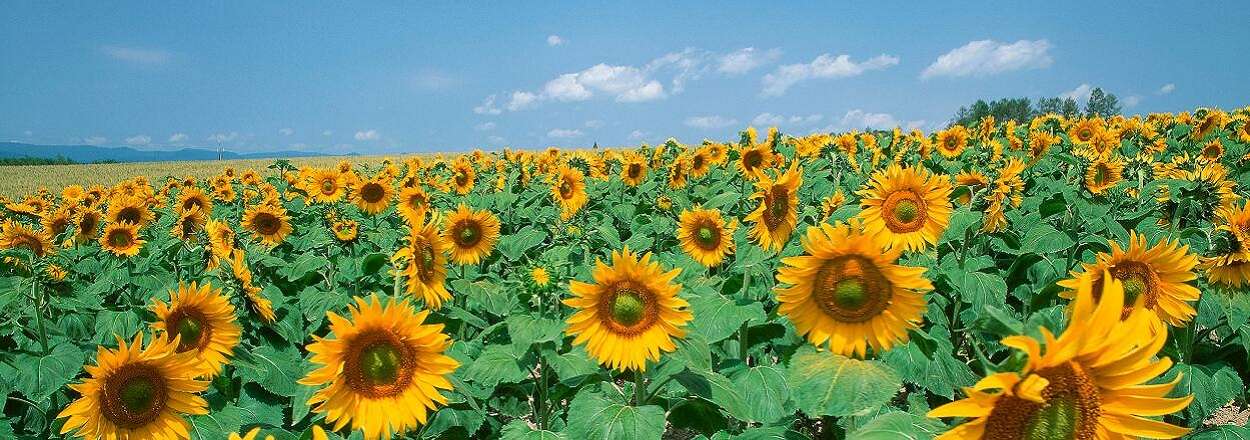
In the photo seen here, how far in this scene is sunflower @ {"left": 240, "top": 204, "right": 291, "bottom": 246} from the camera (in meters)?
6.34

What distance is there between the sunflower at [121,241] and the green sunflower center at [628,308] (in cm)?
533

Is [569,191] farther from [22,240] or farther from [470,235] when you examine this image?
[22,240]

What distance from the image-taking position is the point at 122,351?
215cm

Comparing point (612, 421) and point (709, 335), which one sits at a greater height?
point (709, 335)

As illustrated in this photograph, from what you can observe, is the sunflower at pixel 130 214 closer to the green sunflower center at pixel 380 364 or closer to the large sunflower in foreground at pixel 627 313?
the green sunflower center at pixel 380 364

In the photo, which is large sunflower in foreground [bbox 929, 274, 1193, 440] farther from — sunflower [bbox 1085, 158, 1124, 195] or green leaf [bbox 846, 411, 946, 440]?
sunflower [bbox 1085, 158, 1124, 195]

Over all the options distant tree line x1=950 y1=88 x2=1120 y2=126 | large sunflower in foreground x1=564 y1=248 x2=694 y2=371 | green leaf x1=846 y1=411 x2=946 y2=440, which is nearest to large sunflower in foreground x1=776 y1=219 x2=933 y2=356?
green leaf x1=846 y1=411 x2=946 y2=440

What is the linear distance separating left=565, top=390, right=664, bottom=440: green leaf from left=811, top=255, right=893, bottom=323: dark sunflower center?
0.70m

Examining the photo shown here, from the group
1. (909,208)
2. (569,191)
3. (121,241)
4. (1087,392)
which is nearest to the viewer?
(1087,392)

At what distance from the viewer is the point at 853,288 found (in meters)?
2.12

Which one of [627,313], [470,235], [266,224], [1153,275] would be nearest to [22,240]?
[266,224]

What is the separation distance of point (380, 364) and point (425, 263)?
3.48 ft

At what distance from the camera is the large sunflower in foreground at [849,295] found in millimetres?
Answer: 2055

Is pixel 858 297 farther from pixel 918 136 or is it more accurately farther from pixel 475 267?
pixel 918 136
